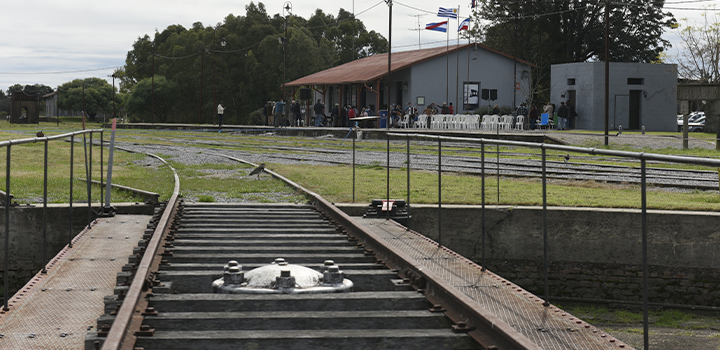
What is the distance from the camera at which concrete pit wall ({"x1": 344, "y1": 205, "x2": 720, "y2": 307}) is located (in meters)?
11.6

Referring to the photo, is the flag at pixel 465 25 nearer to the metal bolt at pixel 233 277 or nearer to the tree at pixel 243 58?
the tree at pixel 243 58

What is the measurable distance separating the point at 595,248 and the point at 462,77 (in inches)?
1656

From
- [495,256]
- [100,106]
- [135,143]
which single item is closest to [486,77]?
[135,143]

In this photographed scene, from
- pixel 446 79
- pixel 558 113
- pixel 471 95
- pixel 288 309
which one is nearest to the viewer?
pixel 288 309

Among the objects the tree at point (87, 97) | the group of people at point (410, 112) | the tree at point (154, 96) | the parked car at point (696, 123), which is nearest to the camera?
the group of people at point (410, 112)

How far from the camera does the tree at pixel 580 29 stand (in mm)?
62000

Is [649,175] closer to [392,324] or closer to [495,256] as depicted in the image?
[392,324]

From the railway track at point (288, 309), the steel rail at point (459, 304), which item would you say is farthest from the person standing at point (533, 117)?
the railway track at point (288, 309)

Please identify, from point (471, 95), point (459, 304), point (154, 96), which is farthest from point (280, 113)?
point (154, 96)

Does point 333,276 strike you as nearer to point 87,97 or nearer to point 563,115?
point 563,115

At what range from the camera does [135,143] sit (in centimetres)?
3378

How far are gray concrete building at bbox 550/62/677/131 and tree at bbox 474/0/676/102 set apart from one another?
12.3 metres

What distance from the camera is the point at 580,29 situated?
2500 inches

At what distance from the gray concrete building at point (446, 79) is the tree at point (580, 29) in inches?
275
